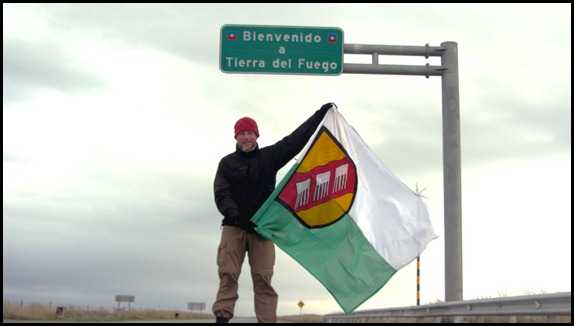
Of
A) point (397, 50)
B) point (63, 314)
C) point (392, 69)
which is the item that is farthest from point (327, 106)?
point (63, 314)

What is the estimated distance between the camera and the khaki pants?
8.20m

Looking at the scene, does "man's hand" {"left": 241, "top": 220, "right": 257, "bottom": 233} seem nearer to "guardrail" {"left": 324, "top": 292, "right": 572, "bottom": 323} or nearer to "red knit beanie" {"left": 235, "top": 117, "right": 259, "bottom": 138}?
"red knit beanie" {"left": 235, "top": 117, "right": 259, "bottom": 138}

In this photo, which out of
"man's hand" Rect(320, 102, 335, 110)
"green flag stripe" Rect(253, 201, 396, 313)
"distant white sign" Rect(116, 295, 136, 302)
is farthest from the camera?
"distant white sign" Rect(116, 295, 136, 302)

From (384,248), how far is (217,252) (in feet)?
6.07

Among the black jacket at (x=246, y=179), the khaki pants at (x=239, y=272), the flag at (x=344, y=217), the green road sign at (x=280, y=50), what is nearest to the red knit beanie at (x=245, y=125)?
the black jacket at (x=246, y=179)

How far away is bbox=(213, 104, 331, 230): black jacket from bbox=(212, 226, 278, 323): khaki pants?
0.14 metres

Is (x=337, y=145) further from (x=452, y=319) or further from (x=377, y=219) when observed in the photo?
(x=452, y=319)

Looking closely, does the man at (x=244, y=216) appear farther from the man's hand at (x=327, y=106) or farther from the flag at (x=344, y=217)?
the man's hand at (x=327, y=106)

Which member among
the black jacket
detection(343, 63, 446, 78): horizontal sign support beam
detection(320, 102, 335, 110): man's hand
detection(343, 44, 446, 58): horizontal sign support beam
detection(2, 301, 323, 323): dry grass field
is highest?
detection(343, 44, 446, 58): horizontal sign support beam

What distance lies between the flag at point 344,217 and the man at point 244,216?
0.70ft

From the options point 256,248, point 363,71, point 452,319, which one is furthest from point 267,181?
point 363,71

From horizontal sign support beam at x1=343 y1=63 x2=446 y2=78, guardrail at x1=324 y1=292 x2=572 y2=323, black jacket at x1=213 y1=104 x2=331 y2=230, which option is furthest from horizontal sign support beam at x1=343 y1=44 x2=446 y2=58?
black jacket at x1=213 y1=104 x2=331 y2=230

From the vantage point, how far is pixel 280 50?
1525 centimetres

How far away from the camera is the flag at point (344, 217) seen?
8945 mm
